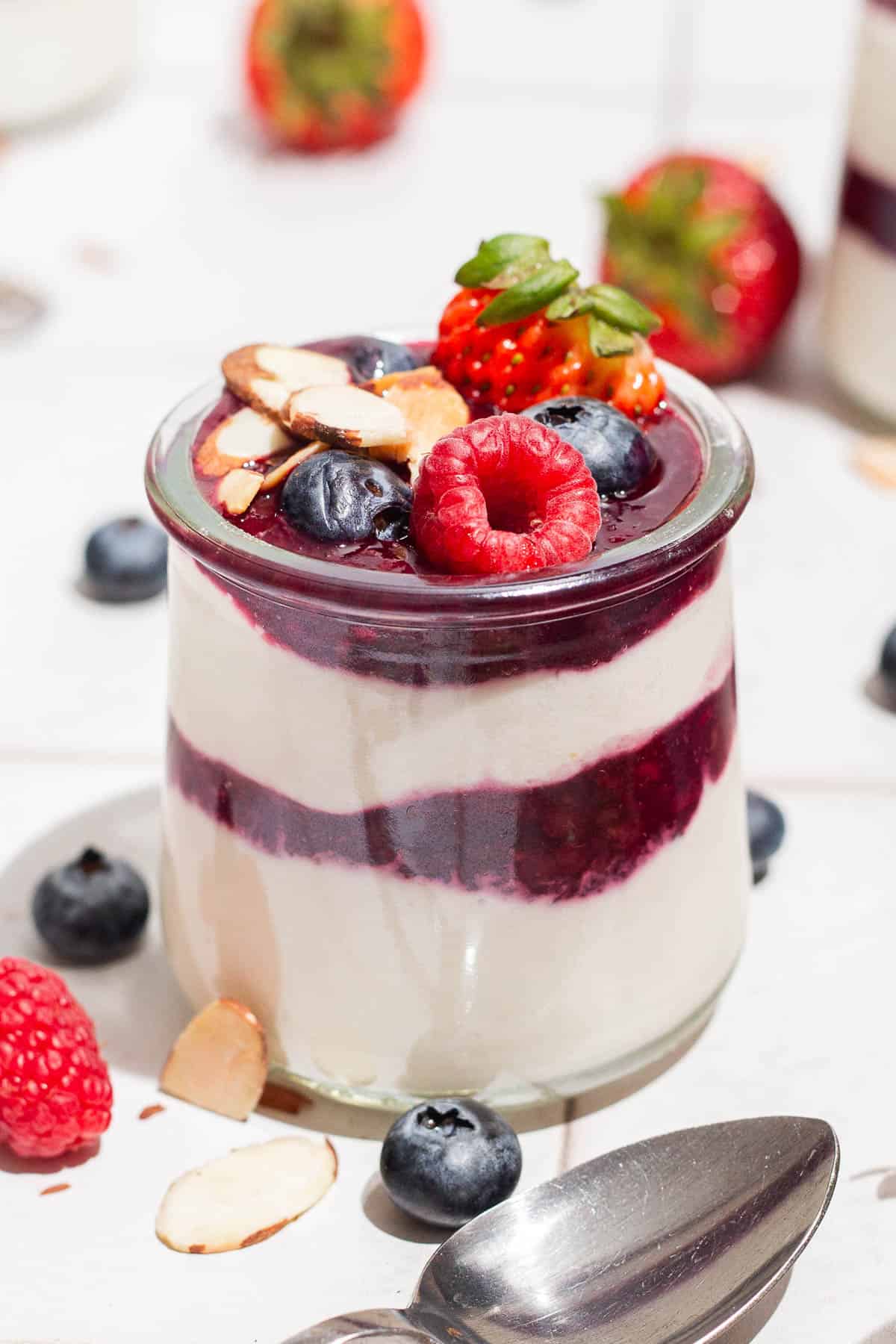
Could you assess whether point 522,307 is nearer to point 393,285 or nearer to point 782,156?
point 393,285

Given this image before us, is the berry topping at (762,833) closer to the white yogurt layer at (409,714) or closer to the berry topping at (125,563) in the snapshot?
the white yogurt layer at (409,714)

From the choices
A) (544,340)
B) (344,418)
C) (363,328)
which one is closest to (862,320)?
(363,328)

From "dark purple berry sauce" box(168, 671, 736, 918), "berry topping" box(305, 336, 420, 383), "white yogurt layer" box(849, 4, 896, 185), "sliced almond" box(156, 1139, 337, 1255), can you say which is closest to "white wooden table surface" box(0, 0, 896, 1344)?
"sliced almond" box(156, 1139, 337, 1255)

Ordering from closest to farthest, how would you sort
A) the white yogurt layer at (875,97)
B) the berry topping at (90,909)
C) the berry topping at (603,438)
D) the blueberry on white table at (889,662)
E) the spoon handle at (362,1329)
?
the spoon handle at (362,1329)
the berry topping at (603,438)
the berry topping at (90,909)
the blueberry on white table at (889,662)
the white yogurt layer at (875,97)

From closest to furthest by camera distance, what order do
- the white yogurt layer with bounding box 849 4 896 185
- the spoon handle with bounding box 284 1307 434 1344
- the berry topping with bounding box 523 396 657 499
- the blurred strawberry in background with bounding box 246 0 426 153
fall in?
the spoon handle with bounding box 284 1307 434 1344 < the berry topping with bounding box 523 396 657 499 < the white yogurt layer with bounding box 849 4 896 185 < the blurred strawberry in background with bounding box 246 0 426 153

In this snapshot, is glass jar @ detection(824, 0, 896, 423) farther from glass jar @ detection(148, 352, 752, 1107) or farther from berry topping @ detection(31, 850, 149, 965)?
berry topping @ detection(31, 850, 149, 965)

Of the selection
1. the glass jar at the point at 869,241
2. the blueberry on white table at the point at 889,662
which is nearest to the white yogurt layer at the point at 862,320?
the glass jar at the point at 869,241
